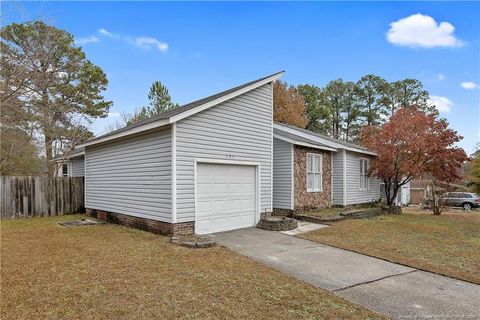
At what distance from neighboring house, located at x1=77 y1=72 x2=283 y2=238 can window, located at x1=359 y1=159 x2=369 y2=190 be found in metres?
7.77

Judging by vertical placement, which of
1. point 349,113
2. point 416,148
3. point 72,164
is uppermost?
point 349,113

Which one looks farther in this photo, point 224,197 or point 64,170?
point 64,170

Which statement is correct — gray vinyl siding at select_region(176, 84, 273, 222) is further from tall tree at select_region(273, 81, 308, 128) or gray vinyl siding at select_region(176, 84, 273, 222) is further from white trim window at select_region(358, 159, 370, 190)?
tall tree at select_region(273, 81, 308, 128)

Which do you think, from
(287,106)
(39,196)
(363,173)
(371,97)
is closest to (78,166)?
(39,196)

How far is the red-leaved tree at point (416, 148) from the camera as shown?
48.7 ft

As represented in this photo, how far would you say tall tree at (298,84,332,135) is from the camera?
36312mm

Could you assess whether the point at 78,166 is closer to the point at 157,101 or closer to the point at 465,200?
the point at 157,101

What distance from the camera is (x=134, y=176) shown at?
986 cm

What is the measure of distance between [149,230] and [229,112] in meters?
4.19

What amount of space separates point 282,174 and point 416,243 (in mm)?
5552

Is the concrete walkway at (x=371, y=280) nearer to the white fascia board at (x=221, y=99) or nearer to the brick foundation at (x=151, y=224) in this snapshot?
the brick foundation at (x=151, y=224)

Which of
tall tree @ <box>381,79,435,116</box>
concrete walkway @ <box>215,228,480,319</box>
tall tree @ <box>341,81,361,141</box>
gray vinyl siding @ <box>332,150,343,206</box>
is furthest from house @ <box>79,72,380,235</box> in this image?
tall tree @ <box>381,79,435,116</box>

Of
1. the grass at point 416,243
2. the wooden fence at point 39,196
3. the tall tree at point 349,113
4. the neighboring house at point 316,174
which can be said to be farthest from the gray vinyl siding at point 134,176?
the tall tree at point 349,113

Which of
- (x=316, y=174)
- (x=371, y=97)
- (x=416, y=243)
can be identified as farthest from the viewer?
(x=371, y=97)
